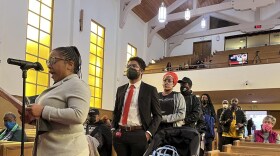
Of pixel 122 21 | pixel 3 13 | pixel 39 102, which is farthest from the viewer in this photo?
pixel 122 21

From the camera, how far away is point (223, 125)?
5.96 meters

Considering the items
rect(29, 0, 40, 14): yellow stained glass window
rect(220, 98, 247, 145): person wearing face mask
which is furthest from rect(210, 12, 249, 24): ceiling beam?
rect(220, 98, 247, 145): person wearing face mask

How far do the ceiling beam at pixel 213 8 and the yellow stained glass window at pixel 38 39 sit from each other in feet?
21.8

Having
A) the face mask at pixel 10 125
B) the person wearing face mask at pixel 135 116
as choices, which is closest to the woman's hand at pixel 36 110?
the person wearing face mask at pixel 135 116

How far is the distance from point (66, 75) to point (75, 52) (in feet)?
0.42

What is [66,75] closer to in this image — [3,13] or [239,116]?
[239,116]

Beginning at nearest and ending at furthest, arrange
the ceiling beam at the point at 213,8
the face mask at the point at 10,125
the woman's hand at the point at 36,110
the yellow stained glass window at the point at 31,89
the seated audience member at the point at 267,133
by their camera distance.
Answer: the woman's hand at the point at 36,110 → the face mask at the point at 10,125 → the seated audience member at the point at 267,133 → the yellow stained glass window at the point at 31,89 → the ceiling beam at the point at 213,8

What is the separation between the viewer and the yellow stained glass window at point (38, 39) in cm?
909

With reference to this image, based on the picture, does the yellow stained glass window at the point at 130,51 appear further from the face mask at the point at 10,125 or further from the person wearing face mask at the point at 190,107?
the person wearing face mask at the point at 190,107

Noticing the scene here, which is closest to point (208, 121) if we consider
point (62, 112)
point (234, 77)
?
point (62, 112)

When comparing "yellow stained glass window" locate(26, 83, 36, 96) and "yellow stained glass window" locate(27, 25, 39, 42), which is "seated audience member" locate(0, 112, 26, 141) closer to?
"yellow stained glass window" locate(26, 83, 36, 96)

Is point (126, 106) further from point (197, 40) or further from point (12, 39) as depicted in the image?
point (197, 40)

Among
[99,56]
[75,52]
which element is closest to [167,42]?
[99,56]

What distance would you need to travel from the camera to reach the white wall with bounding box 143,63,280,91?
38.7 ft
